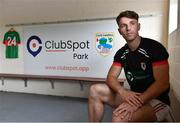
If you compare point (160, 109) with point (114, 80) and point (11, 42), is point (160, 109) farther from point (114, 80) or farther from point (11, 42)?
point (11, 42)

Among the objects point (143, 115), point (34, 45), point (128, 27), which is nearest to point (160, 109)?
point (143, 115)

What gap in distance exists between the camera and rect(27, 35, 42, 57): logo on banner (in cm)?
486

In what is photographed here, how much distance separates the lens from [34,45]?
4898 millimetres

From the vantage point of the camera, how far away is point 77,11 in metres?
4.51

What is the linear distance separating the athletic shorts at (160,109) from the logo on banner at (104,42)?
269 cm

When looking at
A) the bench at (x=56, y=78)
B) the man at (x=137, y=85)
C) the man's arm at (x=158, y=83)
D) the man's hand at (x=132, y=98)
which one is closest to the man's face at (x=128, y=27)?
the man at (x=137, y=85)

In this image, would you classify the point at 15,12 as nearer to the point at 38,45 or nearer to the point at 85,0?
the point at 38,45

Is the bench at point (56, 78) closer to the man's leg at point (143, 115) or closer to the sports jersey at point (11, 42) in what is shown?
the sports jersey at point (11, 42)

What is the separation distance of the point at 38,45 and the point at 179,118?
3420 millimetres

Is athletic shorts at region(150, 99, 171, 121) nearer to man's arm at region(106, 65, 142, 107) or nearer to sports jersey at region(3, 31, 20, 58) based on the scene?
man's arm at region(106, 65, 142, 107)

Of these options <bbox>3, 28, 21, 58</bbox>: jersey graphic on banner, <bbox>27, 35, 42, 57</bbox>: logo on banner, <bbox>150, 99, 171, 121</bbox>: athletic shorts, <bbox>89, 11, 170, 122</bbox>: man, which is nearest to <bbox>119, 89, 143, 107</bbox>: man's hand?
<bbox>89, 11, 170, 122</bbox>: man

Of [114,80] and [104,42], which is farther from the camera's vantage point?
[104,42]

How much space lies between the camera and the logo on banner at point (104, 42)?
4281 mm

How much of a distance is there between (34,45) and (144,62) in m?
3.59
